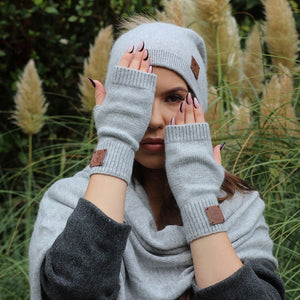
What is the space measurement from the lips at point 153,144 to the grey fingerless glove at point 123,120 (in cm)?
9

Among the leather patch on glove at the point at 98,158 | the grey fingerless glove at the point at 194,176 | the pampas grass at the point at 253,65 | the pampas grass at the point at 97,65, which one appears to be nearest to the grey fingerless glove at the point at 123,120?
the leather patch on glove at the point at 98,158

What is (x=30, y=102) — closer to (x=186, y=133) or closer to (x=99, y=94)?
(x=99, y=94)

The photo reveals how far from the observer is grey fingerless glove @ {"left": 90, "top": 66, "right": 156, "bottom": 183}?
1389 mm

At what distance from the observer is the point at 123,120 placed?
1412mm

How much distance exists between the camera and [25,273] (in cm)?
227

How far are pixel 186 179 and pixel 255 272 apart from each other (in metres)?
0.34

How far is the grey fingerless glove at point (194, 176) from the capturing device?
1412mm

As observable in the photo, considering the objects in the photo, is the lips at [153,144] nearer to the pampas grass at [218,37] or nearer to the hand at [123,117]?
the hand at [123,117]

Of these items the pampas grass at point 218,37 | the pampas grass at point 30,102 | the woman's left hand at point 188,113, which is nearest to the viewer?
the woman's left hand at point 188,113

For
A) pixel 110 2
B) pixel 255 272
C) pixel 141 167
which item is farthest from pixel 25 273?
pixel 110 2

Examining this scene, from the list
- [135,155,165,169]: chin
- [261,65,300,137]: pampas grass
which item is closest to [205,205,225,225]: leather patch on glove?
[135,155,165,169]: chin

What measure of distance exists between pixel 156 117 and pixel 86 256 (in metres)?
0.47

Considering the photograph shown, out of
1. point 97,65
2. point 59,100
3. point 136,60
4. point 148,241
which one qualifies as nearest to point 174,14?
point 97,65

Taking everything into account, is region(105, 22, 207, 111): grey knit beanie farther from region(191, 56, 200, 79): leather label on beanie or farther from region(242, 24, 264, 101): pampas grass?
region(242, 24, 264, 101): pampas grass
